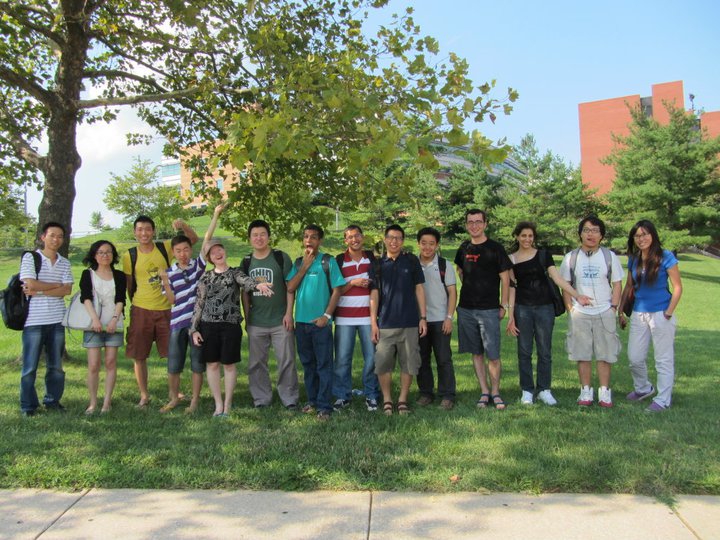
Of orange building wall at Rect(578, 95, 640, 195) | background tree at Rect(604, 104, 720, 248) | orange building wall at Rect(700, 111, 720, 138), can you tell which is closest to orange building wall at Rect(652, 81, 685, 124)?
orange building wall at Rect(578, 95, 640, 195)

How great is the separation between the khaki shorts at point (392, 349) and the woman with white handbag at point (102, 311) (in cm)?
270

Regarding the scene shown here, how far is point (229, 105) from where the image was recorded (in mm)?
8469

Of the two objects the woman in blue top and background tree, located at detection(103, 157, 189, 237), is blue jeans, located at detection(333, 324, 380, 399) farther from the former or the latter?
background tree, located at detection(103, 157, 189, 237)

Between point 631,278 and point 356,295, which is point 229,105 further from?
point 631,278

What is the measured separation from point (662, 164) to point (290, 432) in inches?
1367

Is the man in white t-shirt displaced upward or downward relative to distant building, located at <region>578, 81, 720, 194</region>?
downward

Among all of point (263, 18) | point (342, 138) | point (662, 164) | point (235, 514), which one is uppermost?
point (662, 164)

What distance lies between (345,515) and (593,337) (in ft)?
11.7

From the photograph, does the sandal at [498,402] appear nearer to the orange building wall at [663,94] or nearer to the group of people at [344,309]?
the group of people at [344,309]

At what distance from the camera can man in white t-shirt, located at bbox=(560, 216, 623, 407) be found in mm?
5723

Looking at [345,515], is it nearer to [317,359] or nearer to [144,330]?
[317,359]

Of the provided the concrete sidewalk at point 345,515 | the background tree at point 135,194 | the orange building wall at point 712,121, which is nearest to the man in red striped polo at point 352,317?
the concrete sidewalk at point 345,515

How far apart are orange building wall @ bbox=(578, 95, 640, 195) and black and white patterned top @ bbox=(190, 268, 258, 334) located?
191ft

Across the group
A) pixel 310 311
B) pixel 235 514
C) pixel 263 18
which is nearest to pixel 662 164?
pixel 263 18
